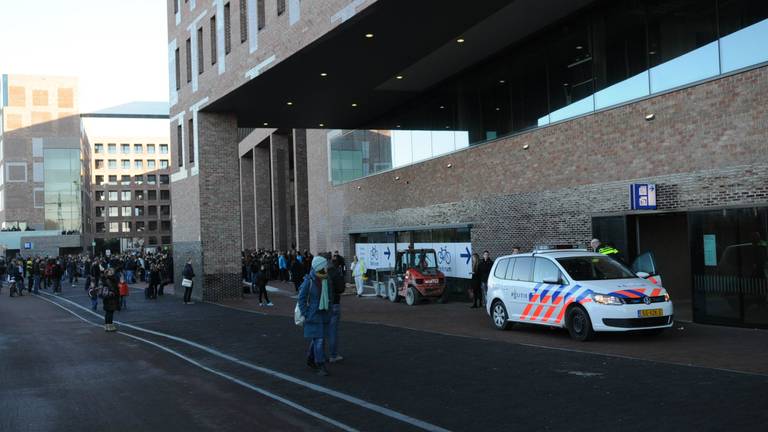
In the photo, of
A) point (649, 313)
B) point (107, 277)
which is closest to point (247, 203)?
point (107, 277)

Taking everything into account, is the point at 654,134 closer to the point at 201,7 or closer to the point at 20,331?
the point at 20,331

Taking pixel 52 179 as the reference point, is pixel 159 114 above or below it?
above

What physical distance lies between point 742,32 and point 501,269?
22.8 feet

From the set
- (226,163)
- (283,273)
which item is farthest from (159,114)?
(226,163)

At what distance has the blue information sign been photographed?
A: 1688 centimetres

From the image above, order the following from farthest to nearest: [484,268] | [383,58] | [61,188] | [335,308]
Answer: [61,188]
[383,58]
[484,268]
[335,308]

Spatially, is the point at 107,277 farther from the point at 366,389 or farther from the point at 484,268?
the point at 366,389

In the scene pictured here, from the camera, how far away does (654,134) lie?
1706 centimetres

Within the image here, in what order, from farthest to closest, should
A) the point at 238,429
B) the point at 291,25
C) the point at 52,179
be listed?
the point at 52,179, the point at 291,25, the point at 238,429

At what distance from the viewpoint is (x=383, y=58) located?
22.5 meters

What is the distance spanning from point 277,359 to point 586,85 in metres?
11.9

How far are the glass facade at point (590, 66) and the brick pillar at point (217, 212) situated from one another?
7399mm

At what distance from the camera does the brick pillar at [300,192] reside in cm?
4997

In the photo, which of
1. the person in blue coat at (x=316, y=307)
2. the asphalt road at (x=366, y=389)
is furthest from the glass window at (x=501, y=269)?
the person in blue coat at (x=316, y=307)
